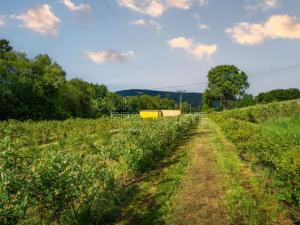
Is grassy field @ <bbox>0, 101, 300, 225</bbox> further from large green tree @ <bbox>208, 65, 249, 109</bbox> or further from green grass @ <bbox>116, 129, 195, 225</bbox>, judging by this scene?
large green tree @ <bbox>208, 65, 249, 109</bbox>

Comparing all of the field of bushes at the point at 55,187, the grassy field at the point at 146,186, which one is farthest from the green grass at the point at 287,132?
the field of bushes at the point at 55,187

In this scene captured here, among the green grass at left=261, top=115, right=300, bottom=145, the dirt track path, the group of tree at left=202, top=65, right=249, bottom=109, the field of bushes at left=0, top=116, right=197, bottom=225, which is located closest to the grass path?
the dirt track path

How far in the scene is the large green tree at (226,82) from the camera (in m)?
92.0

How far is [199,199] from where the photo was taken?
402 inches

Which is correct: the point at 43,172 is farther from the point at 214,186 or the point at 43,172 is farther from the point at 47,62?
the point at 47,62

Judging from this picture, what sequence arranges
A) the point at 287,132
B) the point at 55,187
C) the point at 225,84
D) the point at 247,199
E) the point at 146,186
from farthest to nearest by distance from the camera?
the point at 225,84
the point at 287,132
the point at 146,186
the point at 247,199
the point at 55,187

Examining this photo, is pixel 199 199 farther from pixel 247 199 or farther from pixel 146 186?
pixel 146 186

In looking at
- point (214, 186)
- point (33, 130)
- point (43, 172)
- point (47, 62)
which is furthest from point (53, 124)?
point (47, 62)

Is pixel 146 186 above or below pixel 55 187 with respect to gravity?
below

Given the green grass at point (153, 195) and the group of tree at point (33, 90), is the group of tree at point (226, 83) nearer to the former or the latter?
the group of tree at point (33, 90)

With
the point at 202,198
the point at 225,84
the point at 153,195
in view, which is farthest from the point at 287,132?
the point at 225,84

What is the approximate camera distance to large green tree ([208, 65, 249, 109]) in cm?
9200

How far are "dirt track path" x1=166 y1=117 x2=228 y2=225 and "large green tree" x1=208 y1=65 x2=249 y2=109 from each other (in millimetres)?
79006

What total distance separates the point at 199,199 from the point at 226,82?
83739 mm
